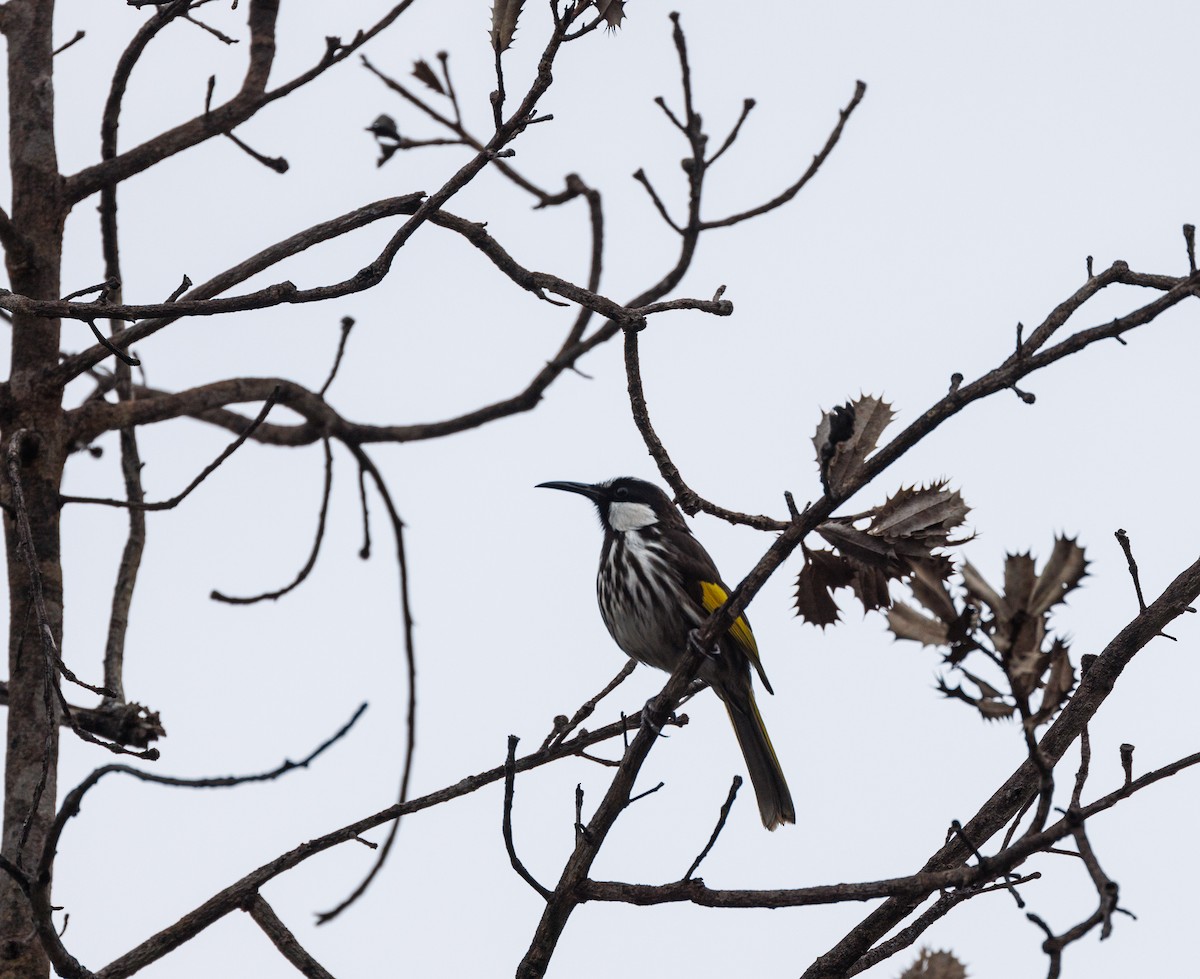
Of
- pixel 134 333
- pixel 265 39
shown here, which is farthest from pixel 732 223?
pixel 134 333

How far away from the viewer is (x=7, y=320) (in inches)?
177

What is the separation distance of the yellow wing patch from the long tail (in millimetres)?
207

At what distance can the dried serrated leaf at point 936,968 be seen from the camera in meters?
2.85

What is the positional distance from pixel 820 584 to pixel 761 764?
2652 mm

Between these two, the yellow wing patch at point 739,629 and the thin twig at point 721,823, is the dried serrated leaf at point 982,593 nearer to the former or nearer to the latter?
the thin twig at point 721,823

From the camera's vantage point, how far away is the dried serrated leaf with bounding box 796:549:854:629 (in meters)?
3.15

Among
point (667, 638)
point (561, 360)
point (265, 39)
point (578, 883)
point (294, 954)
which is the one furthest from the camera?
point (667, 638)

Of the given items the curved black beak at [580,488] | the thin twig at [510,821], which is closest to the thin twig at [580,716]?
the thin twig at [510,821]

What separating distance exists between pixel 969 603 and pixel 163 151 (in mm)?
2904

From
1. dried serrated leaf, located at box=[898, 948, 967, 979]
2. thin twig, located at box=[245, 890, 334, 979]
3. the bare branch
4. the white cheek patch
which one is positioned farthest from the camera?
the white cheek patch

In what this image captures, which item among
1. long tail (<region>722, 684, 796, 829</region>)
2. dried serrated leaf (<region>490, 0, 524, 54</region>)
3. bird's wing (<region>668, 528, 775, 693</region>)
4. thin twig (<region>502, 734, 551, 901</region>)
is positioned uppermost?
bird's wing (<region>668, 528, 775, 693</region>)

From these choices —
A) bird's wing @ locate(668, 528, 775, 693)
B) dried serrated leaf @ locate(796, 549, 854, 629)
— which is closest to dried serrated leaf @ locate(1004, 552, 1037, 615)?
dried serrated leaf @ locate(796, 549, 854, 629)

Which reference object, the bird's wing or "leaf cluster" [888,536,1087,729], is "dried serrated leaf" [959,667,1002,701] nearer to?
"leaf cluster" [888,536,1087,729]

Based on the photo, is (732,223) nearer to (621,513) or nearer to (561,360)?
(561,360)
